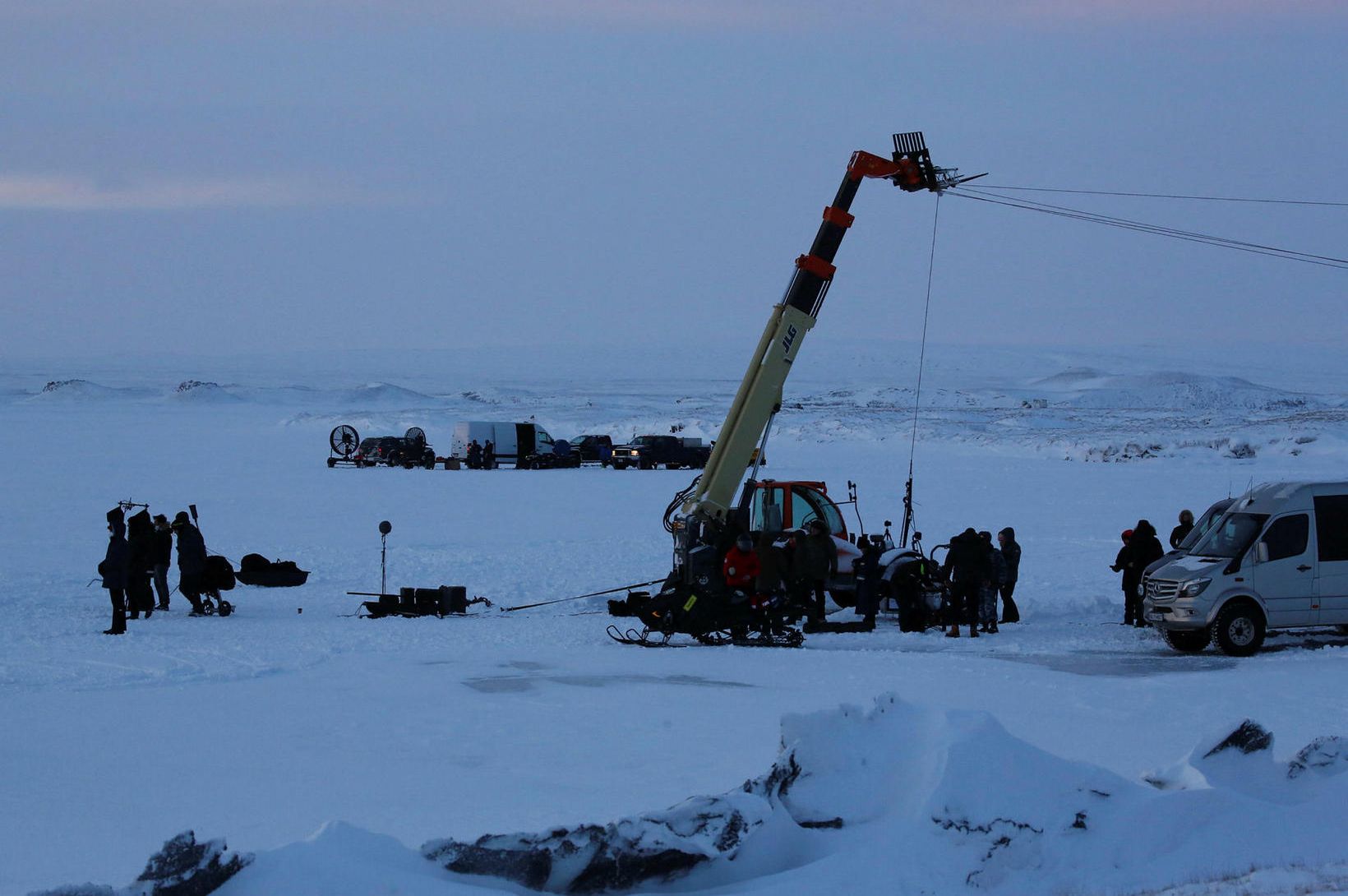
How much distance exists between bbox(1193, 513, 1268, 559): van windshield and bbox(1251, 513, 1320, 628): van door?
180 millimetres

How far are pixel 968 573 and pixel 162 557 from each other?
10.4 meters

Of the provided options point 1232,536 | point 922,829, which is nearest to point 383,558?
point 1232,536

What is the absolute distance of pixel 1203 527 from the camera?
55.4 feet

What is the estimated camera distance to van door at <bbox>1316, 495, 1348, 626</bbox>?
15.3 metres

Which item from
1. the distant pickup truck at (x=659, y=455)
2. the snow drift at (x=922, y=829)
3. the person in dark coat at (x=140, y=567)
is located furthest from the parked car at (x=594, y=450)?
the snow drift at (x=922, y=829)

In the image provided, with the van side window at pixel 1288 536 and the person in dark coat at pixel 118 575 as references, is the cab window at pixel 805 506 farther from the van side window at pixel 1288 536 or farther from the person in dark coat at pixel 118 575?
the person in dark coat at pixel 118 575

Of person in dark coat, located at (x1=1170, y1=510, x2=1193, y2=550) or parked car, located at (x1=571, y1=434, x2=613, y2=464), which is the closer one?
person in dark coat, located at (x1=1170, y1=510, x2=1193, y2=550)

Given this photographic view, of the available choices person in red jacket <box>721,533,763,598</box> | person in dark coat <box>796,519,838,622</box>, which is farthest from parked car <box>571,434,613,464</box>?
person in red jacket <box>721,533,763,598</box>

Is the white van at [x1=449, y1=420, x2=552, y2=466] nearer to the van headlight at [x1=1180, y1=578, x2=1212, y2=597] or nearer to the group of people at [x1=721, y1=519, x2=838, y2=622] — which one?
the group of people at [x1=721, y1=519, x2=838, y2=622]

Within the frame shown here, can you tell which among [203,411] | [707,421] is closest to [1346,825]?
[707,421]

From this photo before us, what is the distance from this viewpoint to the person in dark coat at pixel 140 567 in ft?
55.9

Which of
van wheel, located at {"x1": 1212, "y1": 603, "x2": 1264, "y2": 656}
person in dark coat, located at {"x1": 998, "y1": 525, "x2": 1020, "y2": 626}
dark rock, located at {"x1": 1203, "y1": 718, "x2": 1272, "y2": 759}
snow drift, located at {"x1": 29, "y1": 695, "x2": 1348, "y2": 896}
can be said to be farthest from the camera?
person in dark coat, located at {"x1": 998, "y1": 525, "x2": 1020, "y2": 626}

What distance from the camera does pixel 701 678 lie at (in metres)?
13.4

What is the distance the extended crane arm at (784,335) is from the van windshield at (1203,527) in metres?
5.17
